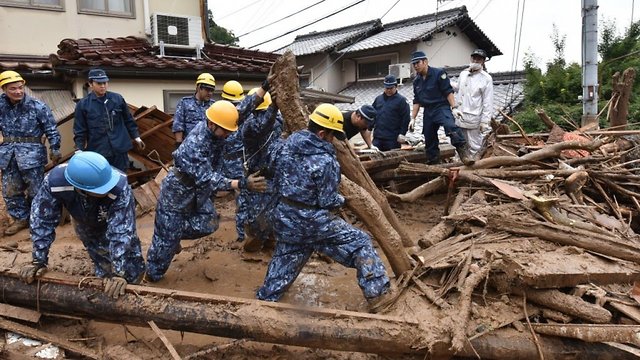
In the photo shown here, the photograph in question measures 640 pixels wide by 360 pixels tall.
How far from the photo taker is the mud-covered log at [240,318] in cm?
336

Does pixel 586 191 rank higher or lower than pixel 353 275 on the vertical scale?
higher

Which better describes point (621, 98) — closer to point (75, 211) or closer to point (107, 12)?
point (75, 211)

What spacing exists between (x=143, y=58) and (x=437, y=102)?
575cm

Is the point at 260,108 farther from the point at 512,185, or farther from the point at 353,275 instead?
the point at 512,185

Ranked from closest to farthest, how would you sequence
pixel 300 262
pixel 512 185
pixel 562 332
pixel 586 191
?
pixel 562 332 < pixel 300 262 < pixel 512 185 < pixel 586 191

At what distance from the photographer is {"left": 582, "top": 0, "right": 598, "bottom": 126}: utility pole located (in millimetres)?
9047

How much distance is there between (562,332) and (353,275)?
7.07ft

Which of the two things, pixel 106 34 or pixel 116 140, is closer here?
pixel 116 140

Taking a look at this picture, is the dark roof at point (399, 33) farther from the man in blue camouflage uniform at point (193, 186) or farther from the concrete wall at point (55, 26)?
the man in blue camouflage uniform at point (193, 186)

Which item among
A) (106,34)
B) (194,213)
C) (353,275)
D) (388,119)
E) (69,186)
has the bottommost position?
(353,275)

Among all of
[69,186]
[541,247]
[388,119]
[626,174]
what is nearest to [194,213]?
[69,186]

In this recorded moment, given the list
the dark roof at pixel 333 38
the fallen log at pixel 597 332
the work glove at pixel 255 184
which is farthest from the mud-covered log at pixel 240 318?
the dark roof at pixel 333 38

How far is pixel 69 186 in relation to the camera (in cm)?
365

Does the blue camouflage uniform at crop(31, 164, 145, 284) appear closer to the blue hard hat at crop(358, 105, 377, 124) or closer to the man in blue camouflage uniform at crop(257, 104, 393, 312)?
the man in blue camouflage uniform at crop(257, 104, 393, 312)
